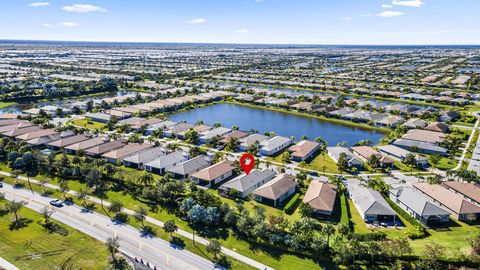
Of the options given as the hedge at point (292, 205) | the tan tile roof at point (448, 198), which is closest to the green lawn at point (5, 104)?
the hedge at point (292, 205)

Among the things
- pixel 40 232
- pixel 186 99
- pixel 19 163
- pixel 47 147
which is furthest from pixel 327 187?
pixel 186 99

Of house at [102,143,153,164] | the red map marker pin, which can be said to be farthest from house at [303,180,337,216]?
house at [102,143,153,164]

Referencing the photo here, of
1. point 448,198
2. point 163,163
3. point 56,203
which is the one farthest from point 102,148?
point 448,198

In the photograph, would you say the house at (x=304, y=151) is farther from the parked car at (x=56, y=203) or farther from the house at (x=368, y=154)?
the parked car at (x=56, y=203)

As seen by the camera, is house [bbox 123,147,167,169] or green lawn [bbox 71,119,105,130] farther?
green lawn [bbox 71,119,105,130]

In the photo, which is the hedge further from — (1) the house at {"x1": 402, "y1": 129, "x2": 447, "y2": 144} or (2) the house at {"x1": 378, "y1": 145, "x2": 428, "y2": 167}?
(1) the house at {"x1": 402, "y1": 129, "x2": 447, "y2": 144}

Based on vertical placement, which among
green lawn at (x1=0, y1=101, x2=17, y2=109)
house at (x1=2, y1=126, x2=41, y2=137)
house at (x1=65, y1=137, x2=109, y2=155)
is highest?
house at (x1=2, y1=126, x2=41, y2=137)

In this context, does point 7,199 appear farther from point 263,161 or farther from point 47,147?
point 263,161
